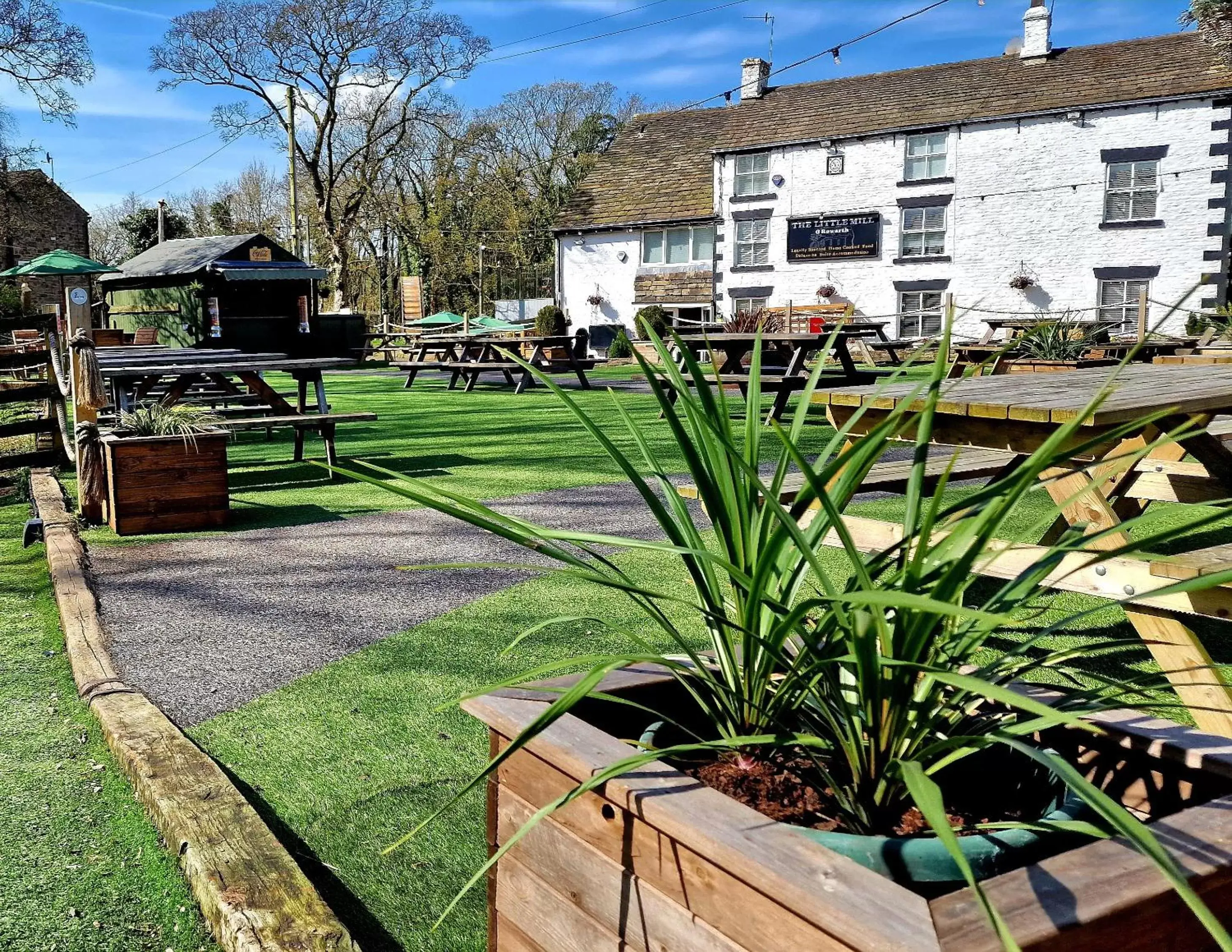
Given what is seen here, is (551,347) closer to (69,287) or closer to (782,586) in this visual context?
(69,287)

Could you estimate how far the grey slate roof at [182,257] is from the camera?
88.5 feet

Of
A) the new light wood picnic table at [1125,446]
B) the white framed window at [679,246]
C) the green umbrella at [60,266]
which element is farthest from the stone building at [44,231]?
the new light wood picnic table at [1125,446]

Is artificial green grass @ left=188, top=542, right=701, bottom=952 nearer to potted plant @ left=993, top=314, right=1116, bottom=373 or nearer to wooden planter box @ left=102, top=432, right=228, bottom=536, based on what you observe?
wooden planter box @ left=102, top=432, right=228, bottom=536

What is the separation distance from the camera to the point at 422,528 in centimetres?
635

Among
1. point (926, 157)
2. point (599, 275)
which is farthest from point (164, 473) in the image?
point (599, 275)

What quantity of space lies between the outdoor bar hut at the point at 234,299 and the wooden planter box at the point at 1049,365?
69.7 ft

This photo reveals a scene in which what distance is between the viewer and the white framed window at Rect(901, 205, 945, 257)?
26.4 metres

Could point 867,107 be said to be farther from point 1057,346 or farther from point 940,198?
point 1057,346

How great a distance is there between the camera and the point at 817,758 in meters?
1.60

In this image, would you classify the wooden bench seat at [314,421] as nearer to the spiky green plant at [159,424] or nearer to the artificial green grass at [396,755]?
the spiky green plant at [159,424]

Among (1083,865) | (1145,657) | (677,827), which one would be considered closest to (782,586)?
(677,827)

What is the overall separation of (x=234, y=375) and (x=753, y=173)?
22.4 meters

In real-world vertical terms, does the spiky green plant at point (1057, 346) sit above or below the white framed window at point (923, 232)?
below

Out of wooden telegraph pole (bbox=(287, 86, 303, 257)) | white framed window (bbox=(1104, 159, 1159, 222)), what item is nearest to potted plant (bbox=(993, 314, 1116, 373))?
white framed window (bbox=(1104, 159, 1159, 222))
